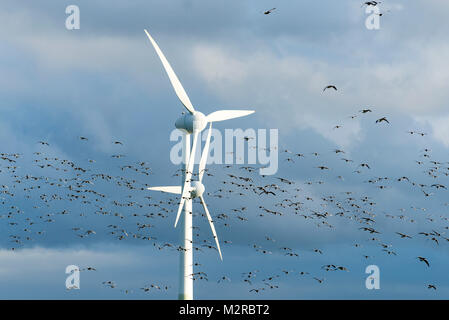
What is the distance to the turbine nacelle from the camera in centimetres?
14500

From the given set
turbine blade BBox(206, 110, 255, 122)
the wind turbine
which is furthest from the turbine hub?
turbine blade BBox(206, 110, 255, 122)

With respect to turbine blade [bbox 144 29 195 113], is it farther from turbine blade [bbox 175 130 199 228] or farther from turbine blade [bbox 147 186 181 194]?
turbine blade [bbox 147 186 181 194]

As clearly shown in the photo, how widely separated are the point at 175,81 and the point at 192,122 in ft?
34.3

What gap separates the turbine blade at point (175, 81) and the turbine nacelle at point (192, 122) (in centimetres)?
140

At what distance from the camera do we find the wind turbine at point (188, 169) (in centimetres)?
13962

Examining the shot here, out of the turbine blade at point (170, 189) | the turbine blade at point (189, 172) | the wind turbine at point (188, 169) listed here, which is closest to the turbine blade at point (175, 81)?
the wind turbine at point (188, 169)

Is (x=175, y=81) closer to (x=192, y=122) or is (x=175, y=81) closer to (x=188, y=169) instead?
(x=192, y=122)
